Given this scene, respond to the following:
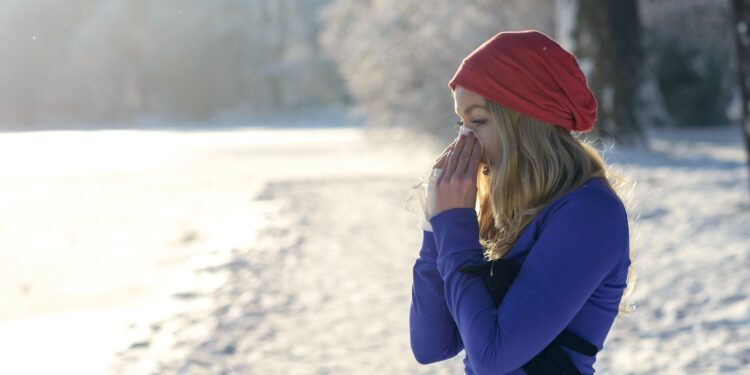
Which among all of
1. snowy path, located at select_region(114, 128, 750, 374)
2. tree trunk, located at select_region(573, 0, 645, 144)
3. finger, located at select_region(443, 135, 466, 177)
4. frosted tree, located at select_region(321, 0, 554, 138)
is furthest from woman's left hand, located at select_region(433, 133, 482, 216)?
tree trunk, located at select_region(573, 0, 645, 144)

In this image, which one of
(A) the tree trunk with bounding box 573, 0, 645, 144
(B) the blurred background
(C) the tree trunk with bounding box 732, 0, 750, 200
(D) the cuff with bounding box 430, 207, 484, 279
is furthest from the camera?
(A) the tree trunk with bounding box 573, 0, 645, 144

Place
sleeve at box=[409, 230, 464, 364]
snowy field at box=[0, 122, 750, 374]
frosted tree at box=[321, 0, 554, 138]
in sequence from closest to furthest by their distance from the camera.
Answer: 1. sleeve at box=[409, 230, 464, 364]
2. snowy field at box=[0, 122, 750, 374]
3. frosted tree at box=[321, 0, 554, 138]

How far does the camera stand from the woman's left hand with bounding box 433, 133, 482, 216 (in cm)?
181

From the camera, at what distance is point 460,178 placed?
1814mm

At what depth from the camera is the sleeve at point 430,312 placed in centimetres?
196

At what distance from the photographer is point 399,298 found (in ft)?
24.7

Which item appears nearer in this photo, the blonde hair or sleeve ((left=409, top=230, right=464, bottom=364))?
the blonde hair

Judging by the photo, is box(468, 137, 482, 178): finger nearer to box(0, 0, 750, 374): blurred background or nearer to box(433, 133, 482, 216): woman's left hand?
box(433, 133, 482, 216): woman's left hand

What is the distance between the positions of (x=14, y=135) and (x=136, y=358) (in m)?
36.2

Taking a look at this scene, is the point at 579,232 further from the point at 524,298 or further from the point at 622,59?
the point at 622,59

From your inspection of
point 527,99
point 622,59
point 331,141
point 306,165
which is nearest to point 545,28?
point 622,59

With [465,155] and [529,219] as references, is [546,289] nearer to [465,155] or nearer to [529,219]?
[529,219]

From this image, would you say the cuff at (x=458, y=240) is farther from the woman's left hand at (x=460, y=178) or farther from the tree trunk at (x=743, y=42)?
the tree trunk at (x=743, y=42)

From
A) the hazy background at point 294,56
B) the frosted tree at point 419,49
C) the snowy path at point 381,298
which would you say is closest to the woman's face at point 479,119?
the snowy path at point 381,298
